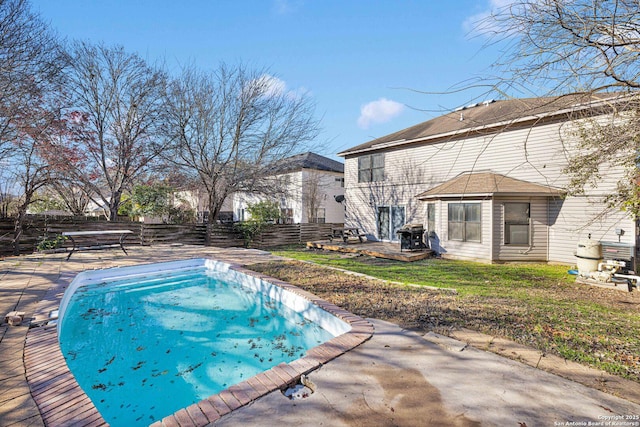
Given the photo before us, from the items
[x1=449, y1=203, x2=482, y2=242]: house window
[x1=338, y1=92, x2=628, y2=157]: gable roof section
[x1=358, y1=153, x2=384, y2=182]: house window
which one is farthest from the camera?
[x1=358, y1=153, x2=384, y2=182]: house window

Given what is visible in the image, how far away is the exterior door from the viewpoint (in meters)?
13.7

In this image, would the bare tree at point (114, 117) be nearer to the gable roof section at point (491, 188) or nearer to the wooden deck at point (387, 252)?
the wooden deck at point (387, 252)

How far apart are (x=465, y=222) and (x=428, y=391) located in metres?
8.98

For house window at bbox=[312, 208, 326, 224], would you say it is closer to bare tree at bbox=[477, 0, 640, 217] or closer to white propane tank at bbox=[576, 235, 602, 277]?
white propane tank at bbox=[576, 235, 602, 277]

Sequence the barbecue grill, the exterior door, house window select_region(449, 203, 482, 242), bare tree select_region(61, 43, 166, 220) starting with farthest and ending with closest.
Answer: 1. the exterior door
2. bare tree select_region(61, 43, 166, 220)
3. the barbecue grill
4. house window select_region(449, 203, 482, 242)

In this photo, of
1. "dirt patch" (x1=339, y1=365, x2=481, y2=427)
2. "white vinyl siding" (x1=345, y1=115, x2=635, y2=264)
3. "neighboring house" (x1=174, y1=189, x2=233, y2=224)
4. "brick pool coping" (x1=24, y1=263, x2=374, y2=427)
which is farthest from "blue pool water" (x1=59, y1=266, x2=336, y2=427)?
"neighboring house" (x1=174, y1=189, x2=233, y2=224)

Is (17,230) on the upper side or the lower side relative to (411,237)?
upper

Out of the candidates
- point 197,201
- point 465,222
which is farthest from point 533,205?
point 197,201

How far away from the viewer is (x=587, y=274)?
696 centimetres

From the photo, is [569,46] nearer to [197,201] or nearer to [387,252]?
[387,252]

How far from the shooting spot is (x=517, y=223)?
9.57 metres

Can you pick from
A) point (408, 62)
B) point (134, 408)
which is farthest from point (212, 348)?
point (408, 62)

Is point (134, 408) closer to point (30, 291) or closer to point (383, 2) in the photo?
point (30, 291)

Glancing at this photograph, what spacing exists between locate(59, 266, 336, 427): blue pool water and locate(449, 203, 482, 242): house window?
7505 millimetres
